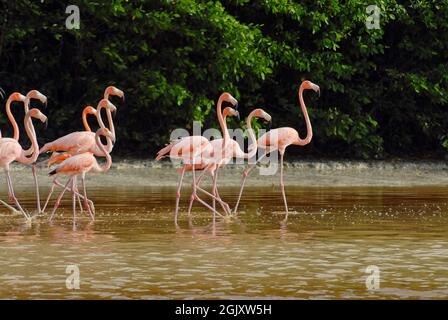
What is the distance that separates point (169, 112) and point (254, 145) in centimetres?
553

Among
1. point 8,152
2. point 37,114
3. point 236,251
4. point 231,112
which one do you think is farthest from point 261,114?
point 236,251

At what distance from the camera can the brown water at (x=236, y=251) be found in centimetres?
A: 819

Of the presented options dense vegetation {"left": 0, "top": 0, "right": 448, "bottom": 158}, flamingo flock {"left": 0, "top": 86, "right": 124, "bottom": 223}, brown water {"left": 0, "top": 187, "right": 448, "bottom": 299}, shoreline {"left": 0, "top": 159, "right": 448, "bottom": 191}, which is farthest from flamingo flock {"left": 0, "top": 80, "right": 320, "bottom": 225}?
dense vegetation {"left": 0, "top": 0, "right": 448, "bottom": 158}

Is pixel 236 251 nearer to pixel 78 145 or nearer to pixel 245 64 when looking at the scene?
pixel 78 145

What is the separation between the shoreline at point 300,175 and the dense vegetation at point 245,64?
0.58 metres

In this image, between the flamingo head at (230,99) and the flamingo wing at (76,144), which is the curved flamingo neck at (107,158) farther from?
the flamingo head at (230,99)

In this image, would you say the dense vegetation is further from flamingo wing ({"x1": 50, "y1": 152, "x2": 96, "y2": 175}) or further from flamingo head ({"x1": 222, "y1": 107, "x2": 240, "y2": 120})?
flamingo wing ({"x1": 50, "y1": 152, "x2": 96, "y2": 175})

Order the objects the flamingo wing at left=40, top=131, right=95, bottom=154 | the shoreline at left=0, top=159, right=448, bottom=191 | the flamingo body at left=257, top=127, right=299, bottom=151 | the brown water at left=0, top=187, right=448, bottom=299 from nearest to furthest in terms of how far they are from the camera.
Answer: the brown water at left=0, top=187, right=448, bottom=299, the flamingo wing at left=40, top=131, right=95, bottom=154, the flamingo body at left=257, top=127, right=299, bottom=151, the shoreline at left=0, top=159, right=448, bottom=191

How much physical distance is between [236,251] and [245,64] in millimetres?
9581

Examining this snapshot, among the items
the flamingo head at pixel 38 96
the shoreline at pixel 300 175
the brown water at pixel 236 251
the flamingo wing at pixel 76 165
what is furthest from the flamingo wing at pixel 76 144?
the shoreline at pixel 300 175

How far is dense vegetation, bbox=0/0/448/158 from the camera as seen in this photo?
19.0 meters

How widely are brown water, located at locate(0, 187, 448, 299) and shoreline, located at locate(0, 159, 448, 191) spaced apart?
258 cm

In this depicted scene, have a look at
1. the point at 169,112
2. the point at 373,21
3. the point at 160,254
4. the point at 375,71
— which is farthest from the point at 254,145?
the point at 375,71

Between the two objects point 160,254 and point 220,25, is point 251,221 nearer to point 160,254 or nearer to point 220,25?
point 160,254
